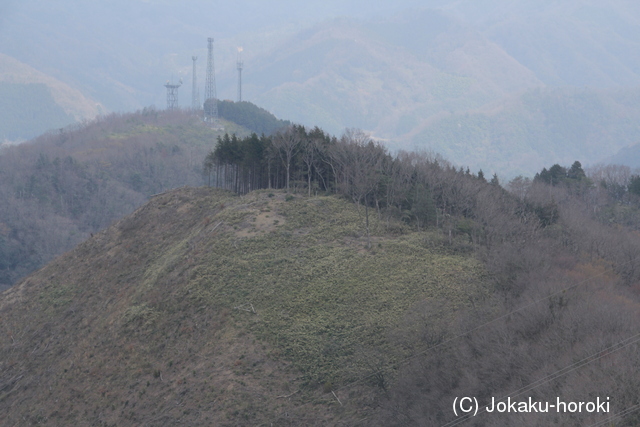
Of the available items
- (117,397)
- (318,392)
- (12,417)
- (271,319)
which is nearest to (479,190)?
(271,319)

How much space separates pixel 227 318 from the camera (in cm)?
3212

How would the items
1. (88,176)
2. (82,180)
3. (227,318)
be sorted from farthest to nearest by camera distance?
(88,176) < (82,180) < (227,318)

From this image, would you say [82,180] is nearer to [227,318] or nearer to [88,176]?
[88,176]

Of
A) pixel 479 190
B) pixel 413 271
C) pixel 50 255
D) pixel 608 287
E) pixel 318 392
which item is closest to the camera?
pixel 318 392

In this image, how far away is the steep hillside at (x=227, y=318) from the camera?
2700 centimetres

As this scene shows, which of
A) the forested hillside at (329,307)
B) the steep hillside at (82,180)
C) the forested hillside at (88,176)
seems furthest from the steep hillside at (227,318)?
the forested hillside at (88,176)

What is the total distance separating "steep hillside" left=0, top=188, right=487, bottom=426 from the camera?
27000mm

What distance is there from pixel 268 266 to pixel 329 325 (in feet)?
26.7

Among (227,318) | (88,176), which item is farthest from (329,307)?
(88,176)

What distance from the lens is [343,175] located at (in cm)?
5225

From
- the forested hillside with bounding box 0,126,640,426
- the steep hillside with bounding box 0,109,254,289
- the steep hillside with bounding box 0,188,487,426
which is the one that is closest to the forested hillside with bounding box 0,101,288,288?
the steep hillside with bounding box 0,109,254,289

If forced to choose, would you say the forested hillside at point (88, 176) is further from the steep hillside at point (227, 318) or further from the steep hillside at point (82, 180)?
the steep hillside at point (227, 318)


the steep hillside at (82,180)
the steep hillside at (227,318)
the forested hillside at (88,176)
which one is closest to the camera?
the steep hillside at (227,318)

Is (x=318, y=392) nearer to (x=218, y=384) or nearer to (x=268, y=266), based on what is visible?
(x=218, y=384)
